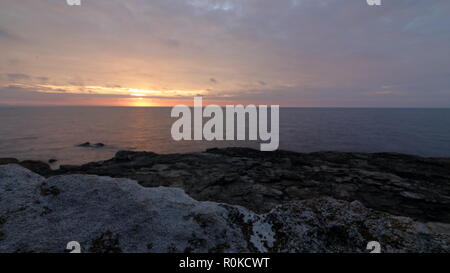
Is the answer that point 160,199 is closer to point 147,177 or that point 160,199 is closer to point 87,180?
point 87,180

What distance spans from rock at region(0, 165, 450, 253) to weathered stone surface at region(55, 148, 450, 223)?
4642 millimetres

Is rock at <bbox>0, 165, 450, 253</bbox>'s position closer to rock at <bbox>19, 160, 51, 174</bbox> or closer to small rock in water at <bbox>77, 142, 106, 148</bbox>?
rock at <bbox>19, 160, 51, 174</bbox>

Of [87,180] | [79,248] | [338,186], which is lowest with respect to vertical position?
[338,186]

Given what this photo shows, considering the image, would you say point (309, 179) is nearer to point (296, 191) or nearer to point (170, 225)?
point (296, 191)

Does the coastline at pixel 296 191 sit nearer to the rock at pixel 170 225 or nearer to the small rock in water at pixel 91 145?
the rock at pixel 170 225

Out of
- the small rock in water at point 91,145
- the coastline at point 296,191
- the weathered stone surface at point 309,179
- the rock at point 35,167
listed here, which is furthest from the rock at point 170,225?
the small rock in water at point 91,145

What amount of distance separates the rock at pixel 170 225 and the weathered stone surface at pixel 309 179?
464 cm

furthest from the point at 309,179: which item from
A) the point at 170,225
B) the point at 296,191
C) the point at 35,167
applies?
the point at 35,167

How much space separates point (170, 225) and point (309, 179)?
1197 cm

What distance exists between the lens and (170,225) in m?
5.14

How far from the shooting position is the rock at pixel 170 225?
4656mm
